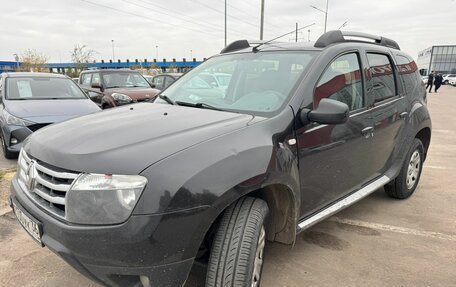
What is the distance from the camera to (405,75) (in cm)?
419

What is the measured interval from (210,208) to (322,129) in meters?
1.27

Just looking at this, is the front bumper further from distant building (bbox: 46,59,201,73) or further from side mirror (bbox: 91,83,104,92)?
distant building (bbox: 46,59,201,73)

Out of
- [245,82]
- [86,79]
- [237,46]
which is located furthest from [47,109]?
[86,79]

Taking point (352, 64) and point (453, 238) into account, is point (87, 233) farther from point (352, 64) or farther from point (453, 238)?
point (453, 238)

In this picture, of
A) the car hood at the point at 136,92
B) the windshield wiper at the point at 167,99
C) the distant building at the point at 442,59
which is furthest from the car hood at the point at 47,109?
the distant building at the point at 442,59

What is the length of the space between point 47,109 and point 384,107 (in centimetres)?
526

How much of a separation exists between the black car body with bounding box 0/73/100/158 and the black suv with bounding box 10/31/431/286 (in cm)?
332

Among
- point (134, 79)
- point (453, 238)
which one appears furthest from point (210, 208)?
point (134, 79)

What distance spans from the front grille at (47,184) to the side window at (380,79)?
2730 millimetres

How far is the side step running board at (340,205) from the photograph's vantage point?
9.18 ft

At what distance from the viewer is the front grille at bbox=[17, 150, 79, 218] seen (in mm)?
1958

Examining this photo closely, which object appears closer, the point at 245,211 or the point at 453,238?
the point at 245,211

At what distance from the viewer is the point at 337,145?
116 inches

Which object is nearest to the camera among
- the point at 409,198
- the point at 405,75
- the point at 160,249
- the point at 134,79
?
the point at 160,249
